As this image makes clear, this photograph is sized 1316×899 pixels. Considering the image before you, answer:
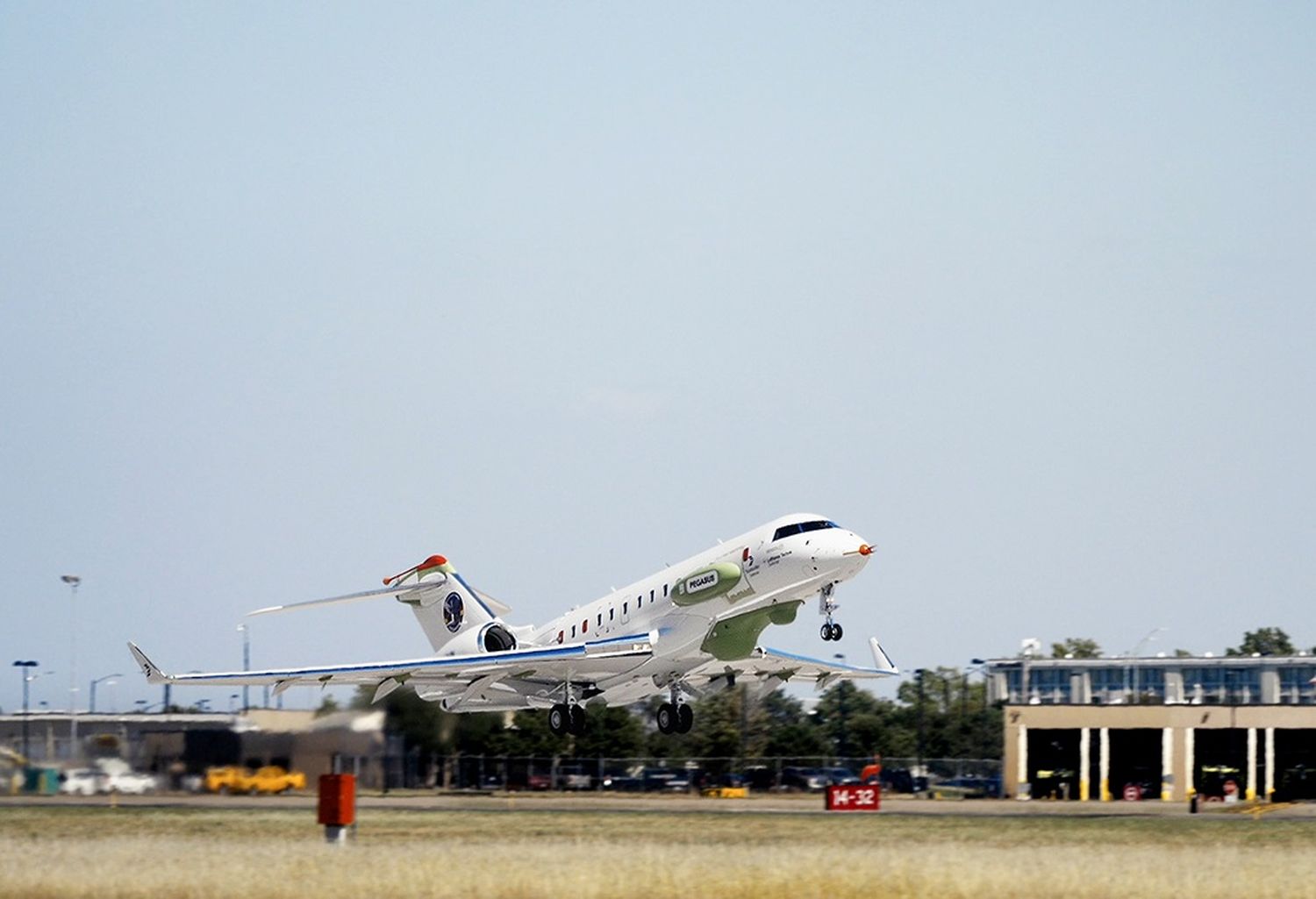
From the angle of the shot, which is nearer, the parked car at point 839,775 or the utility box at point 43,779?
the utility box at point 43,779

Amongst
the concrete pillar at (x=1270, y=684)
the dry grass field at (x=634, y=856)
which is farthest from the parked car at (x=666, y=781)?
the concrete pillar at (x=1270, y=684)

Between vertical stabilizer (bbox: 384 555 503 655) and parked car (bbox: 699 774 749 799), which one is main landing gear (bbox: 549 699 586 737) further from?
parked car (bbox: 699 774 749 799)

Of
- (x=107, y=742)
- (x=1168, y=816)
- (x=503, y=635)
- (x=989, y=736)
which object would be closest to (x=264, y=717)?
(x=107, y=742)

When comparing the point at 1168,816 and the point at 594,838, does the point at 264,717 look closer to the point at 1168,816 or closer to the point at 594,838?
the point at 594,838

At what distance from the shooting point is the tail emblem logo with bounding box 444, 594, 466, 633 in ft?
198

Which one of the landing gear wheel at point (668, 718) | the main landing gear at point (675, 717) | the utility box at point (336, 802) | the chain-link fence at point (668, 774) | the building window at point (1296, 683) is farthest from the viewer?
the building window at point (1296, 683)

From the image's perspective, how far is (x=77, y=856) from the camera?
34531mm

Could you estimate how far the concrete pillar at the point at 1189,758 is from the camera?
3049 inches

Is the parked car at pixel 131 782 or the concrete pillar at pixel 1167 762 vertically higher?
the parked car at pixel 131 782

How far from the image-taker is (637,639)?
51.6 meters

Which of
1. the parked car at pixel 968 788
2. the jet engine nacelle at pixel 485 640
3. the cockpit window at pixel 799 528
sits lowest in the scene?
the parked car at pixel 968 788

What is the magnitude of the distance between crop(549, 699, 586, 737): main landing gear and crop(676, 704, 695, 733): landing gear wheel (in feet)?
9.92

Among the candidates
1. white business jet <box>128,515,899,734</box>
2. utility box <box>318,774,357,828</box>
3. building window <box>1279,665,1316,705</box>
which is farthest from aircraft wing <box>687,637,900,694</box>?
building window <box>1279,665,1316,705</box>

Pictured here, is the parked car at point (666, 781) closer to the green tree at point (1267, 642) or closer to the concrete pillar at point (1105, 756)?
the concrete pillar at point (1105, 756)
